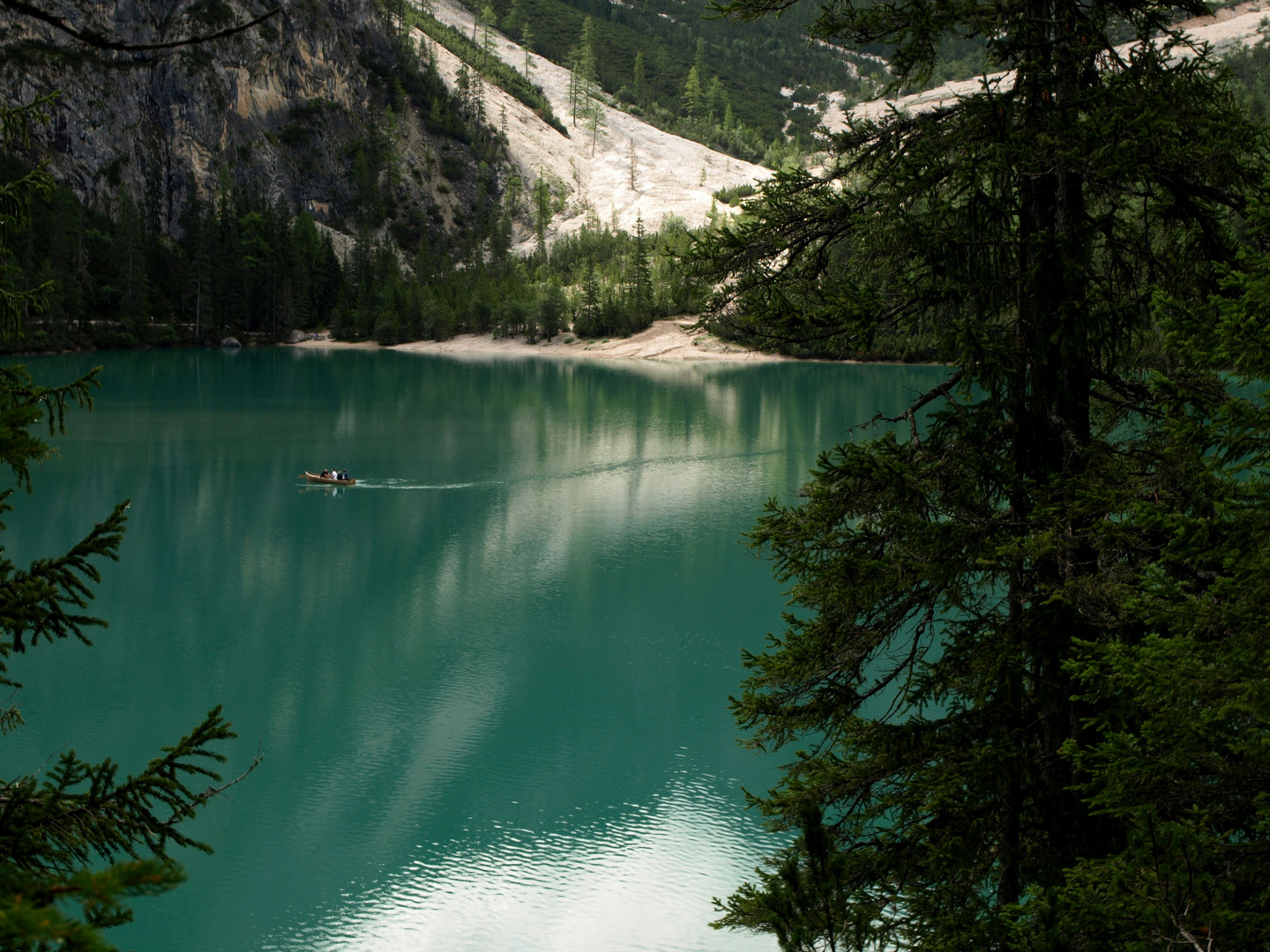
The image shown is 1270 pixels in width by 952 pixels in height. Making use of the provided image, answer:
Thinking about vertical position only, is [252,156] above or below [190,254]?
above

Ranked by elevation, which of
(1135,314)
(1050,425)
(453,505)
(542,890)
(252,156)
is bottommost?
(542,890)

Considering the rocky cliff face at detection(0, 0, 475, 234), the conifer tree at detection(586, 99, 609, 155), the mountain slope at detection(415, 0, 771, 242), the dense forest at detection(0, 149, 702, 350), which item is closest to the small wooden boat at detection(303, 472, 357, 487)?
the dense forest at detection(0, 149, 702, 350)

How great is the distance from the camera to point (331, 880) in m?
16.0

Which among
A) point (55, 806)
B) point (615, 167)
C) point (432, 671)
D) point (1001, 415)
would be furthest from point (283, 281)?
point (55, 806)

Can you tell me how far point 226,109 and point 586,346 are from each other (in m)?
63.0

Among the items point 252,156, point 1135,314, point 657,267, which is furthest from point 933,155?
point 252,156

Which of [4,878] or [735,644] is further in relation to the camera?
[735,644]

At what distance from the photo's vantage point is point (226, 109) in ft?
444

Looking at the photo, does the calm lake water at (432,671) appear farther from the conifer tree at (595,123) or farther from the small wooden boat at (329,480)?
the conifer tree at (595,123)

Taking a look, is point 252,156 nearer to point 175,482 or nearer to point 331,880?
point 175,482

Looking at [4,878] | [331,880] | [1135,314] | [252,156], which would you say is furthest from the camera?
[252,156]

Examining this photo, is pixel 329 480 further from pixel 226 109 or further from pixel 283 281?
pixel 226 109

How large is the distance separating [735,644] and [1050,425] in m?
18.6

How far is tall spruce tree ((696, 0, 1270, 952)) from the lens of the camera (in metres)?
6.98
